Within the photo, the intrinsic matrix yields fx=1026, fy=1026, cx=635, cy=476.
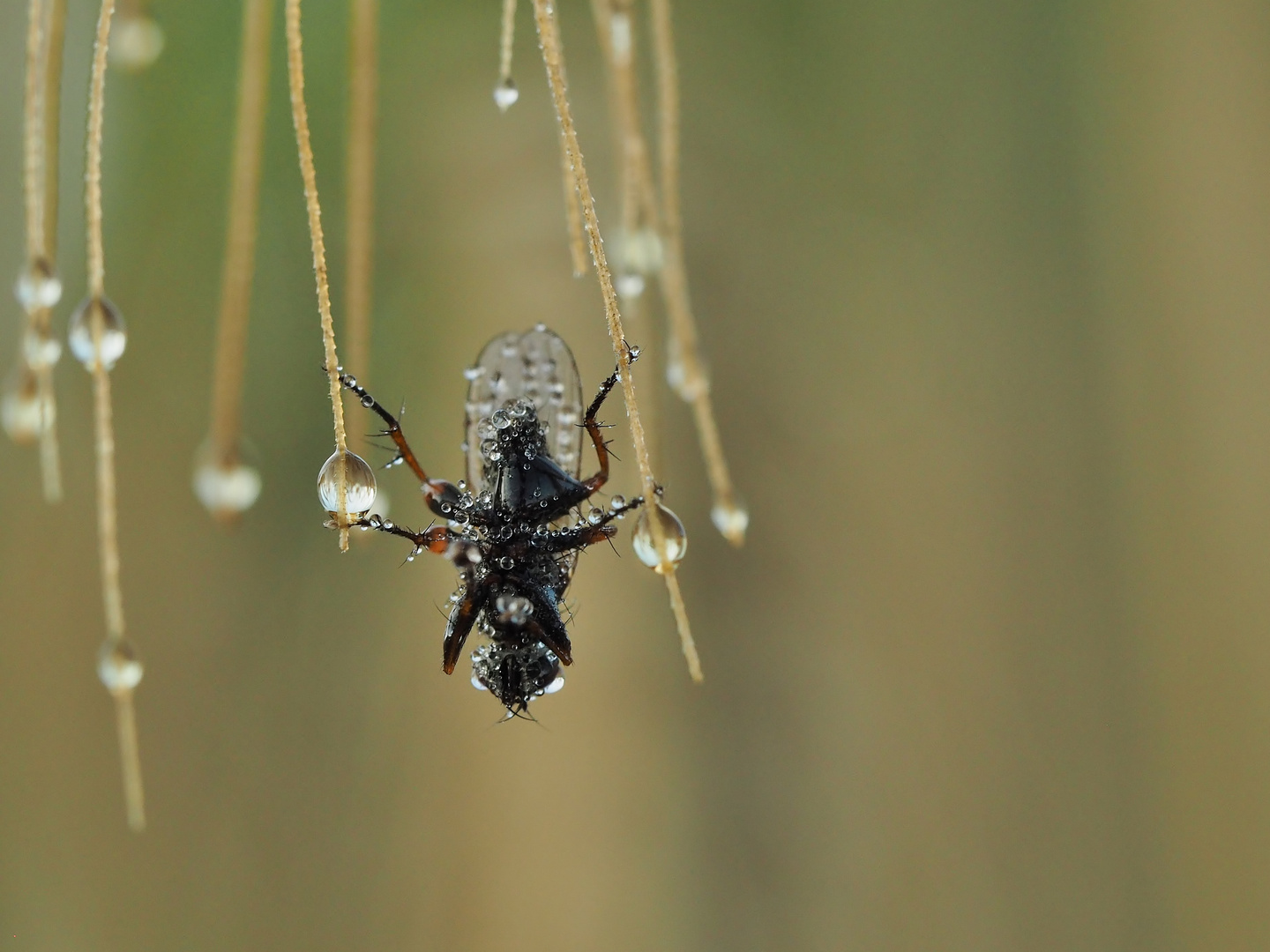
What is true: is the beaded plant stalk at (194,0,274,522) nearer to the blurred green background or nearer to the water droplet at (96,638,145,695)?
the water droplet at (96,638,145,695)

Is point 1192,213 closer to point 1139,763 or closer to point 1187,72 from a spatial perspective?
point 1187,72

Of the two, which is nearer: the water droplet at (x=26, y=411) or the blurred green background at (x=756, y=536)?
the water droplet at (x=26, y=411)

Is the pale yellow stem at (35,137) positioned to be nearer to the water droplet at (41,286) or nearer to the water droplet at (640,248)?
the water droplet at (41,286)

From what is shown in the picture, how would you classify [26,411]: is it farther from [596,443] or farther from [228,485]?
[596,443]

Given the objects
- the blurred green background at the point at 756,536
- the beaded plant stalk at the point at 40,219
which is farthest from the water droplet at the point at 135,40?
the blurred green background at the point at 756,536

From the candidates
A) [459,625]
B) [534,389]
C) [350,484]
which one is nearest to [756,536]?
[534,389]
